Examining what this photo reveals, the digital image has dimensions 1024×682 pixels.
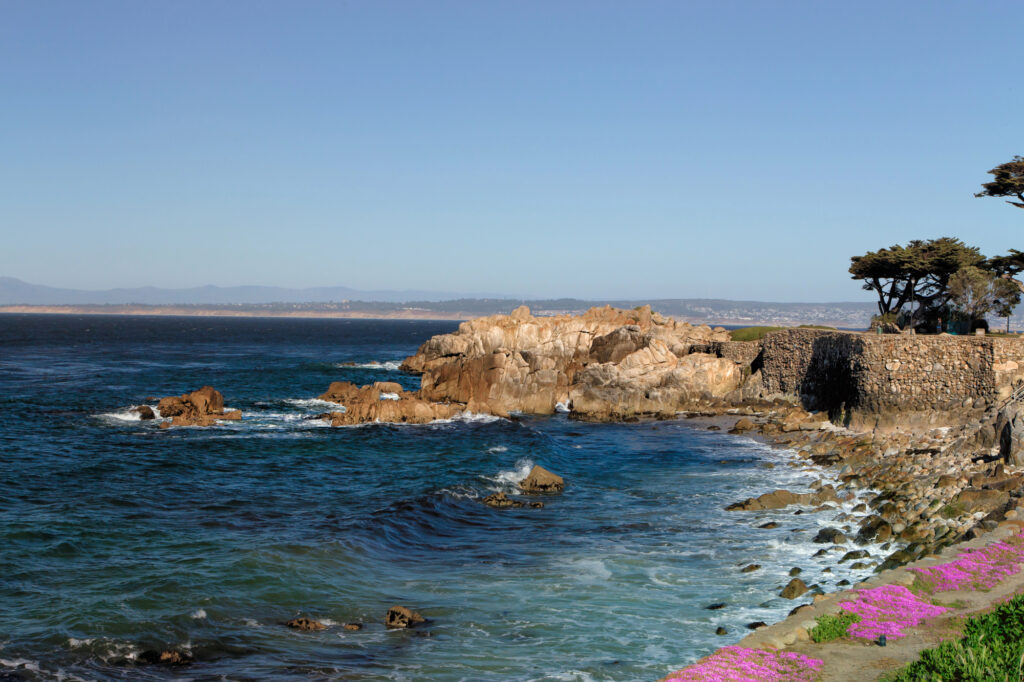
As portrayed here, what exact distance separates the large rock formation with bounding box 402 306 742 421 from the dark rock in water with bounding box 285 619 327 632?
34494 millimetres

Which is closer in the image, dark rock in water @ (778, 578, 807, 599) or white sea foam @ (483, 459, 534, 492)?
dark rock in water @ (778, 578, 807, 599)

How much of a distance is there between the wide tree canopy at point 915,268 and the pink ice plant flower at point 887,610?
42.9 meters

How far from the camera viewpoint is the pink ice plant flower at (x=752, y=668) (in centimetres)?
1164

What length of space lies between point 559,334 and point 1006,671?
54858 millimetres

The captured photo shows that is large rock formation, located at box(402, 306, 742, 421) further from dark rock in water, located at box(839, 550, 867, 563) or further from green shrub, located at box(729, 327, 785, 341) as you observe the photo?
dark rock in water, located at box(839, 550, 867, 563)

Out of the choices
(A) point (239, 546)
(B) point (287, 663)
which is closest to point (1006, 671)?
(B) point (287, 663)

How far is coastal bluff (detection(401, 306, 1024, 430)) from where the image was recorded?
36.0 metres

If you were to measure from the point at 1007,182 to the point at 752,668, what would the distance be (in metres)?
39.6

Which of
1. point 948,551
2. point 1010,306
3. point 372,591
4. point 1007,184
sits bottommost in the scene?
point 372,591

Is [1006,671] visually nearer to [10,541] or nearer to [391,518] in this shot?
[391,518]

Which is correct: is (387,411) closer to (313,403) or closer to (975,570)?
(313,403)

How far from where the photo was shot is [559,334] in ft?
212

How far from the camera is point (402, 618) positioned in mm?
18297

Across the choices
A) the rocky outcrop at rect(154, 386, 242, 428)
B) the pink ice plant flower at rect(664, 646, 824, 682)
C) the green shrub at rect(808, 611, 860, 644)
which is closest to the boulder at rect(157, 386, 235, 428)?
the rocky outcrop at rect(154, 386, 242, 428)
